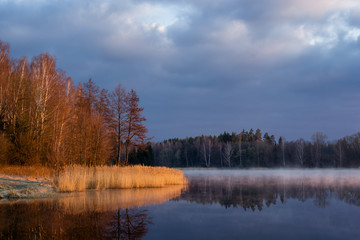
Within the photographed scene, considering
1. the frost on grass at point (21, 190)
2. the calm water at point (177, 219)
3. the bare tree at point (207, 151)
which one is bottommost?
the calm water at point (177, 219)

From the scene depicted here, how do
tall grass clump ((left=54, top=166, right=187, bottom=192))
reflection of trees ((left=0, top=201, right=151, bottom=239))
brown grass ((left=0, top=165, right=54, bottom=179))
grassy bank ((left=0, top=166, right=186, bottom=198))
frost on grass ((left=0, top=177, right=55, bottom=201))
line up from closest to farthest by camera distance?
reflection of trees ((left=0, top=201, right=151, bottom=239)) → frost on grass ((left=0, top=177, right=55, bottom=201)) → grassy bank ((left=0, top=166, right=186, bottom=198)) → tall grass clump ((left=54, top=166, right=187, bottom=192)) → brown grass ((left=0, top=165, right=54, bottom=179))

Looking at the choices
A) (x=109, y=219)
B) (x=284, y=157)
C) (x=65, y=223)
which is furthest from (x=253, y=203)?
(x=284, y=157)

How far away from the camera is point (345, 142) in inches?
3617

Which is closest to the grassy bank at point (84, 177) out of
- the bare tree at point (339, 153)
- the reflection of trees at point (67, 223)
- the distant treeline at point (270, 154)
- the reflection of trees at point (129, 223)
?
the reflection of trees at point (67, 223)

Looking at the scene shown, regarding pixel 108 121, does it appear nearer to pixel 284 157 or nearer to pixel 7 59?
pixel 7 59

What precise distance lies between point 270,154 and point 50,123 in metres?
76.0

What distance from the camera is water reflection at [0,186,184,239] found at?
31.1 feet

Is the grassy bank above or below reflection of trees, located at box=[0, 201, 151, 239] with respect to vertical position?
above

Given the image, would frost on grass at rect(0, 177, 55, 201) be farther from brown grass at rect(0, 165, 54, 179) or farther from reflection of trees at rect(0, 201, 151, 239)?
brown grass at rect(0, 165, 54, 179)

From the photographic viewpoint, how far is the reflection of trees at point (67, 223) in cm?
940

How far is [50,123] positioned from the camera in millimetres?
31234

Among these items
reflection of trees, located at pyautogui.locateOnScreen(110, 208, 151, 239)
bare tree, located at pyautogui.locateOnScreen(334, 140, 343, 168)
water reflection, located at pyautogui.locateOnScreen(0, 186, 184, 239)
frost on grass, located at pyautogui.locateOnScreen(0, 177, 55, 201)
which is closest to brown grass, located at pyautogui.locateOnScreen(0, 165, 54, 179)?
frost on grass, located at pyautogui.locateOnScreen(0, 177, 55, 201)

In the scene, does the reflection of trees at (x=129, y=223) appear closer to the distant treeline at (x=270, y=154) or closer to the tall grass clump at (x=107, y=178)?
the tall grass clump at (x=107, y=178)

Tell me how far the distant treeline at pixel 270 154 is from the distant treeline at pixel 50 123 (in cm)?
5187
